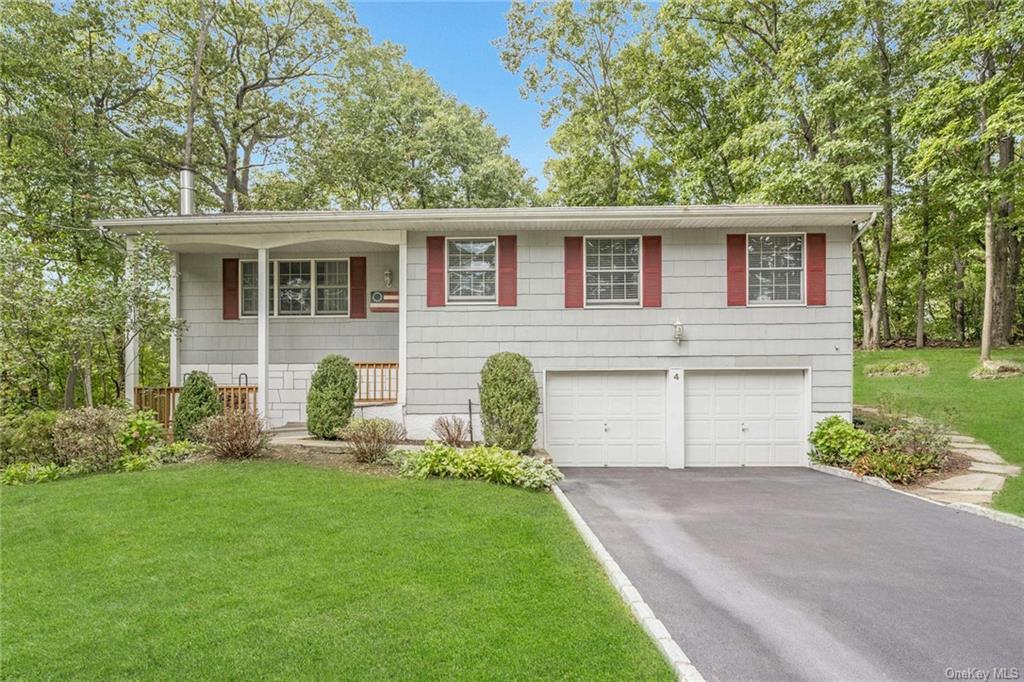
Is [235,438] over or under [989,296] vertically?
under

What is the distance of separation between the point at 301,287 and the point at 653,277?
6753 mm

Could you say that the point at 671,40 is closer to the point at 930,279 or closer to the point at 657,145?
the point at 657,145

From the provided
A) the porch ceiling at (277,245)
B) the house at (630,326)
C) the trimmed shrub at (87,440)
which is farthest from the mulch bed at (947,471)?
the trimmed shrub at (87,440)

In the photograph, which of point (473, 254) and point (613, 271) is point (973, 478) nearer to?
point (613, 271)

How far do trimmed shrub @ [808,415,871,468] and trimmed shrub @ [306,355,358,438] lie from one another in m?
7.93

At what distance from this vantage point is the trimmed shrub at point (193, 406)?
25.1ft

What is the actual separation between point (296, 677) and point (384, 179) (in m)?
17.3

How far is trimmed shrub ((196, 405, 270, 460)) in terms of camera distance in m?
6.91

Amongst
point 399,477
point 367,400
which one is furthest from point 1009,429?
point 367,400

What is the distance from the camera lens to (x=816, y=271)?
8.39 meters

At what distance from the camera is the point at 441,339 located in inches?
334

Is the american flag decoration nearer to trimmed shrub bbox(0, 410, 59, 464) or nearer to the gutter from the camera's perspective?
trimmed shrub bbox(0, 410, 59, 464)

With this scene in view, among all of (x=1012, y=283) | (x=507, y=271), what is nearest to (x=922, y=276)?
(x=1012, y=283)

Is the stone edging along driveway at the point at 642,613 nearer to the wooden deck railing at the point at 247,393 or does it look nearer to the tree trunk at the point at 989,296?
the wooden deck railing at the point at 247,393
